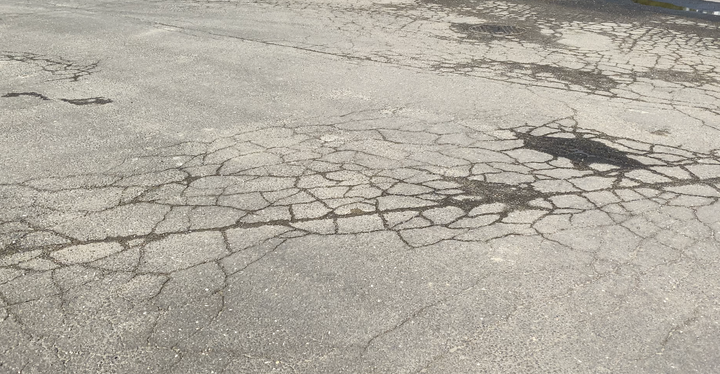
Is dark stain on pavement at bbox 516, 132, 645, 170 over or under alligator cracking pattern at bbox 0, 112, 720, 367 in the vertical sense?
over

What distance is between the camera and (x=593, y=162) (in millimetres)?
5797

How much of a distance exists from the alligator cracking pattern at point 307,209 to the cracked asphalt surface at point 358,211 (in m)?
0.02

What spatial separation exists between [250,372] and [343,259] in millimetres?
1136

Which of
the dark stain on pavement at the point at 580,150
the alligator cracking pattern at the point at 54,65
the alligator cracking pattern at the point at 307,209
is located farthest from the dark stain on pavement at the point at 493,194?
the alligator cracking pattern at the point at 54,65

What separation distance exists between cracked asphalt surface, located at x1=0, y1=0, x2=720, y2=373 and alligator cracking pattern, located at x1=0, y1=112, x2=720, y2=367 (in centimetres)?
2

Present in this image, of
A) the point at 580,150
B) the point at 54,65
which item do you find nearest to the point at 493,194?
the point at 580,150

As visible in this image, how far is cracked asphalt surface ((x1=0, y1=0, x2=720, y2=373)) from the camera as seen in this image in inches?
139

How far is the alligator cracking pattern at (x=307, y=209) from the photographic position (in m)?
3.97

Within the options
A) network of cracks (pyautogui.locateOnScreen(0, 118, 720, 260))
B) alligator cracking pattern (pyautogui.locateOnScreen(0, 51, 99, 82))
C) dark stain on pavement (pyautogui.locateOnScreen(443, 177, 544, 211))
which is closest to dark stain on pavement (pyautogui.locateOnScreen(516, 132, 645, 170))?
network of cracks (pyautogui.locateOnScreen(0, 118, 720, 260))

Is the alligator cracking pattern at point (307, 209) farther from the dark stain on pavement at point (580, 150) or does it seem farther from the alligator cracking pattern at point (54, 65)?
the alligator cracking pattern at point (54, 65)

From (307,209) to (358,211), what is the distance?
349mm

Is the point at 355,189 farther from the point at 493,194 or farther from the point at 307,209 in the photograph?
the point at 493,194

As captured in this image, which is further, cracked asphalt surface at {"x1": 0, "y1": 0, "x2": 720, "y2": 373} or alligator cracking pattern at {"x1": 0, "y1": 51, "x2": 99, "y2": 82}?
alligator cracking pattern at {"x1": 0, "y1": 51, "x2": 99, "y2": 82}

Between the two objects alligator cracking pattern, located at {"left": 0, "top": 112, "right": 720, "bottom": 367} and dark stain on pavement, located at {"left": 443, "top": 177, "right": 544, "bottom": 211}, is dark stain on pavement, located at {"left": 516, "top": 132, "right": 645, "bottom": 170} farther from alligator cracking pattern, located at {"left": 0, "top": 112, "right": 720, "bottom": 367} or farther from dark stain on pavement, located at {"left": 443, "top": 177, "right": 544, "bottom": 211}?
dark stain on pavement, located at {"left": 443, "top": 177, "right": 544, "bottom": 211}
